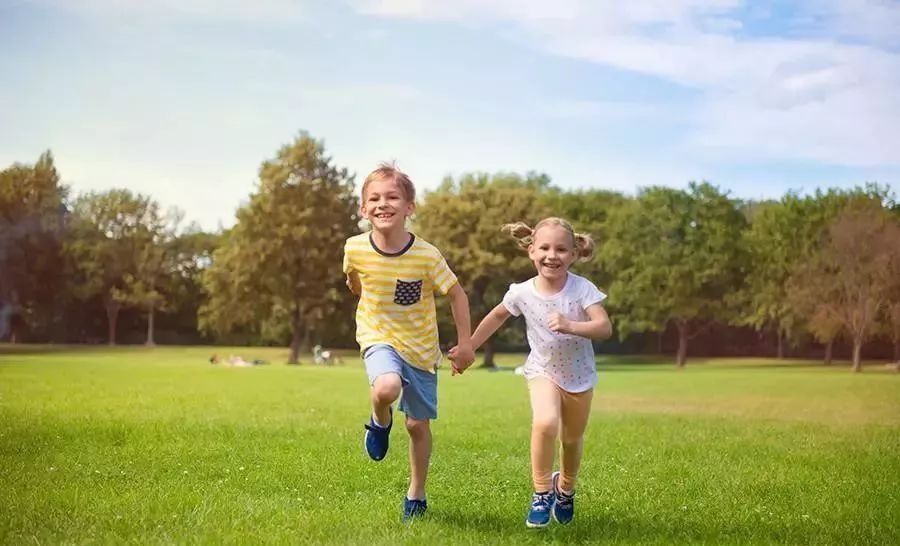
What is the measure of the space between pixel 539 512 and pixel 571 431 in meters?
0.56

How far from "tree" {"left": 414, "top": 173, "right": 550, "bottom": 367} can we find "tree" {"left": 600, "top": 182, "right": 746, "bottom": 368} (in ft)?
14.7

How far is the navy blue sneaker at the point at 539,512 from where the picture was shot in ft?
15.4

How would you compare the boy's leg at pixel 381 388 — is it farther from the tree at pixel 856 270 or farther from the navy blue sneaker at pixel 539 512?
the tree at pixel 856 270

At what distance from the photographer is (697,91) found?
1473 centimetres

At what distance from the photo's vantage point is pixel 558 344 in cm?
500

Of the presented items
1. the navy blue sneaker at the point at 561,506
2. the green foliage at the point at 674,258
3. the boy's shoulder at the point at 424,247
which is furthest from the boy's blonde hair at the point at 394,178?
the green foliage at the point at 674,258

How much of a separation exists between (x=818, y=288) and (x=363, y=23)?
16.6m

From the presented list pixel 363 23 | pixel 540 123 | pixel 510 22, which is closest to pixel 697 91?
pixel 540 123

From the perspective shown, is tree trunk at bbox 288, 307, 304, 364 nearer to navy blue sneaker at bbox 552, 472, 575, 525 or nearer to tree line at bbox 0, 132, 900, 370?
tree line at bbox 0, 132, 900, 370

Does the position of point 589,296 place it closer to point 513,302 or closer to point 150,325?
point 513,302

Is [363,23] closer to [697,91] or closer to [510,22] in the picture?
[510,22]

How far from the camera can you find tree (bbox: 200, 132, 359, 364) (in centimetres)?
3216

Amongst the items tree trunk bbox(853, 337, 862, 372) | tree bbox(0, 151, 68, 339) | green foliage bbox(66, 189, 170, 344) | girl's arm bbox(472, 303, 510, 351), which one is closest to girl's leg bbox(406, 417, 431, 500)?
girl's arm bbox(472, 303, 510, 351)

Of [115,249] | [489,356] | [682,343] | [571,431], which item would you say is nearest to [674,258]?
[682,343]
